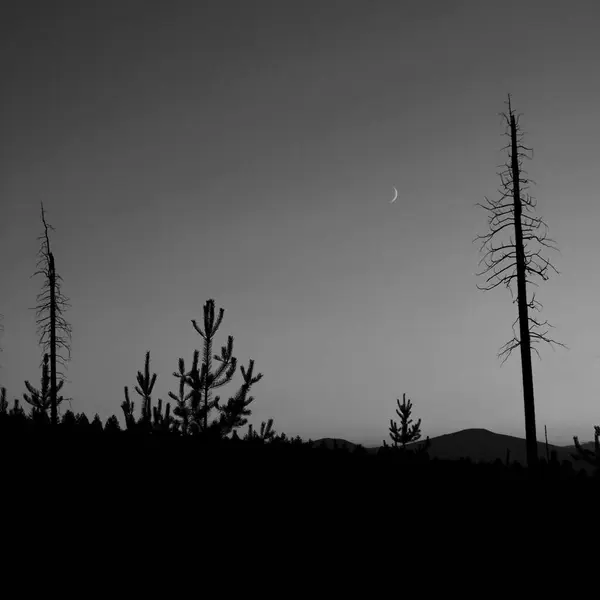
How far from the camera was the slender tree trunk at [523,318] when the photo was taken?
17922 millimetres

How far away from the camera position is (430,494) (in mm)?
9219

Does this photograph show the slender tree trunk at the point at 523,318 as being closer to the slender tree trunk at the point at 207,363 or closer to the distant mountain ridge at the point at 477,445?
the slender tree trunk at the point at 207,363

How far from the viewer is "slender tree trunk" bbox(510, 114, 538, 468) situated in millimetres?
17922

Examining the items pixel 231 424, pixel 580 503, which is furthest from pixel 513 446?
pixel 580 503

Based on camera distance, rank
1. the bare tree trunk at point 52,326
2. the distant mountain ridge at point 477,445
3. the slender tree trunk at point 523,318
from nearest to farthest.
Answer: the slender tree trunk at point 523,318 → the bare tree trunk at point 52,326 → the distant mountain ridge at point 477,445

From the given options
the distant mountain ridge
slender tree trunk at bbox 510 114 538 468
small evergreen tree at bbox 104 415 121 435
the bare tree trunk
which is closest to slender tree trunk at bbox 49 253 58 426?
the bare tree trunk

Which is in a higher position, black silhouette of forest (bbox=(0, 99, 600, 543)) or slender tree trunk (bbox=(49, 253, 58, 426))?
slender tree trunk (bbox=(49, 253, 58, 426))

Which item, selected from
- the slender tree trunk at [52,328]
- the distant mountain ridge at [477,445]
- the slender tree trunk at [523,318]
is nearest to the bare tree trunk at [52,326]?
the slender tree trunk at [52,328]

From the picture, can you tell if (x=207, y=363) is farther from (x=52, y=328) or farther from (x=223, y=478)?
(x=223, y=478)

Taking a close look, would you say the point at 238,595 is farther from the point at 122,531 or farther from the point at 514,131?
the point at 514,131

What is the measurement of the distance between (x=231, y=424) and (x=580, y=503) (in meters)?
20.4

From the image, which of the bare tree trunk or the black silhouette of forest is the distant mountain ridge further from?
the black silhouette of forest

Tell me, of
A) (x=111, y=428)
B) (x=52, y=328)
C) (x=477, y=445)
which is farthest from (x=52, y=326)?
(x=477, y=445)

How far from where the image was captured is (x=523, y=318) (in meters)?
18.9
